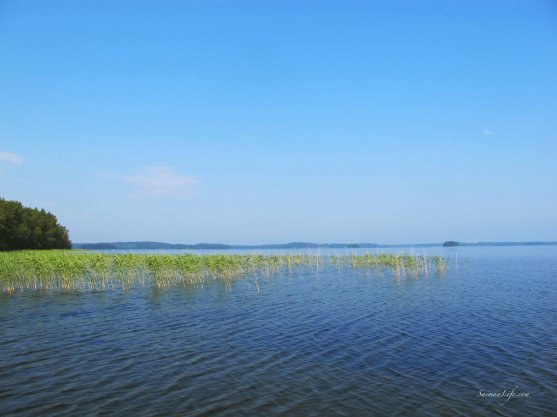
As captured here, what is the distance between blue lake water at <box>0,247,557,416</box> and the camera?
9.42 metres

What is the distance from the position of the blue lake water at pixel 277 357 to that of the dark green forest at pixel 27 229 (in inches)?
1767

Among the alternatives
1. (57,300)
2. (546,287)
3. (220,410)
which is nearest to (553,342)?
(220,410)

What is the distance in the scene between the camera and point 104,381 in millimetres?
Result: 11039

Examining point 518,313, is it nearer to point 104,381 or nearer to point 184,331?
point 184,331

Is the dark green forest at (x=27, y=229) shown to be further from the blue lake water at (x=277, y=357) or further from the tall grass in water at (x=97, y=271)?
the blue lake water at (x=277, y=357)

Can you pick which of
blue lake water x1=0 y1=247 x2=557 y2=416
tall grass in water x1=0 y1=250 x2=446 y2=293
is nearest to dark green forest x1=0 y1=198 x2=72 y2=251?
tall grass in water x1=0 y1=250 x2=446 y2=293

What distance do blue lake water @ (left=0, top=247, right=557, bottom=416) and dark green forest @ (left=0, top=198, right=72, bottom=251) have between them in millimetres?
44885

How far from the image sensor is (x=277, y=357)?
13281 mm

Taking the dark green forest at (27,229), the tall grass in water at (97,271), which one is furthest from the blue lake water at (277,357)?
the dark green forest at (27,229)

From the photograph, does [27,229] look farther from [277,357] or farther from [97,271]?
[277,357]

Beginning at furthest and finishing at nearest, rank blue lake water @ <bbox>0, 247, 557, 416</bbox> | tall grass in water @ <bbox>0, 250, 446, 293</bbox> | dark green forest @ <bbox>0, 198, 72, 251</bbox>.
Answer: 1. dark green forest @ <bbox>0, 198, 72, 251</bbox>
2. tall grass in water @ <bbox>0, 250, 446, 293</bbox>
3. blue lake water @ <bbox>0, 247, 557, 416</bbox>

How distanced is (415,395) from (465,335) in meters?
7.84

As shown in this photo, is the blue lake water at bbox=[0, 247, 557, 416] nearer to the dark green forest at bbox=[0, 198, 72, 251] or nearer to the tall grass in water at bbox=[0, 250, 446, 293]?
the tall grass in water at bbox=[0, 250, 446, 293]

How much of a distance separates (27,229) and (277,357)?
66.9 metres
